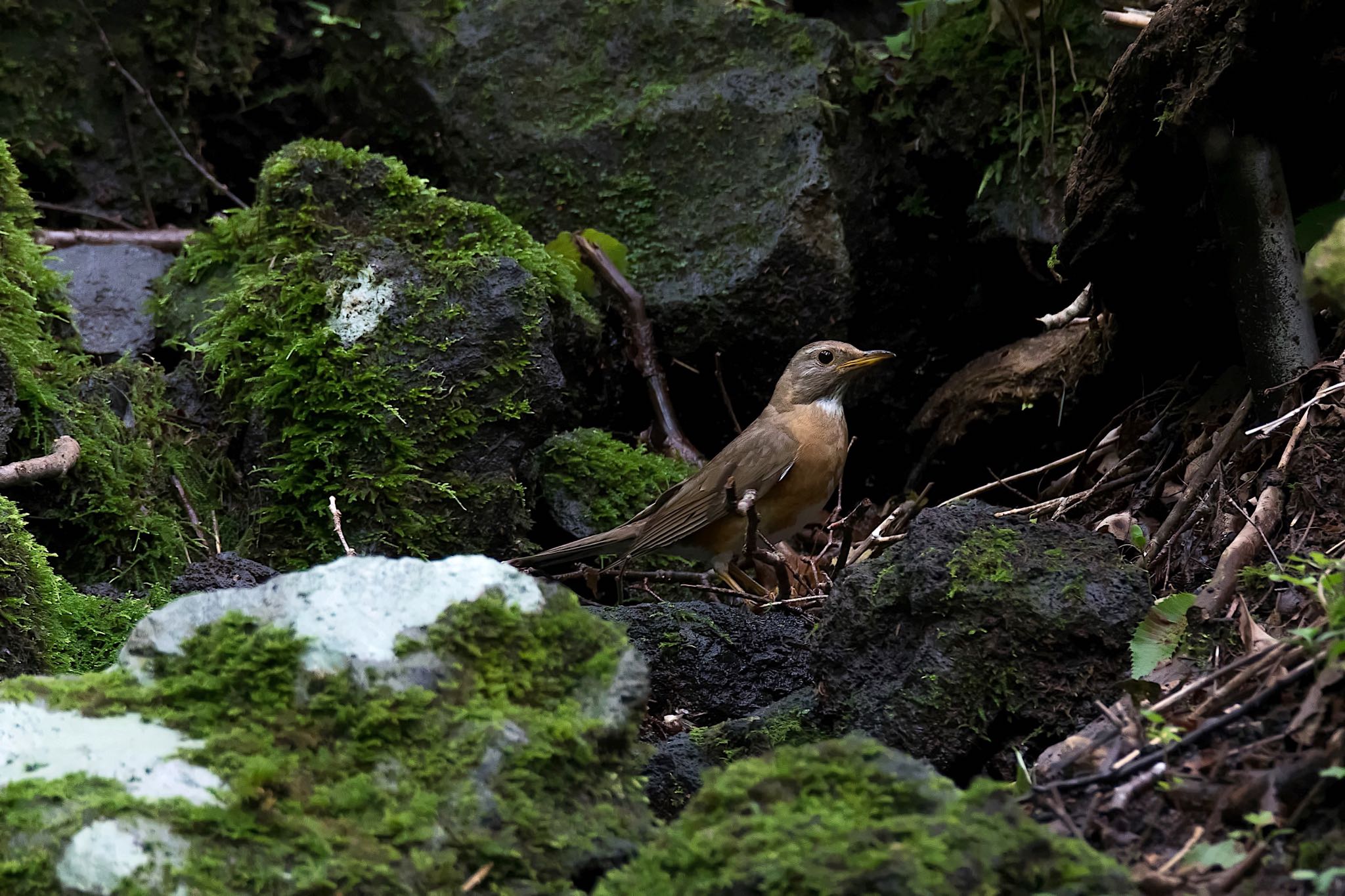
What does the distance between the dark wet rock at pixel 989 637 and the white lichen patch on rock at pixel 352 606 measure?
1.35m

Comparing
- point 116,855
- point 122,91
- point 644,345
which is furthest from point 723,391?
point 116,855

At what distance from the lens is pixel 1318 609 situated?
346 cm

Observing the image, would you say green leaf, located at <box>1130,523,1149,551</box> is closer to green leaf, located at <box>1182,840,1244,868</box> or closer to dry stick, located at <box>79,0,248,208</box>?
green leaf, located at <box>1182,840,1244,868</box>

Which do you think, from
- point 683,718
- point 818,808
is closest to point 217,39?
point 683,718

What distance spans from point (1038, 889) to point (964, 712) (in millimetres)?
1371

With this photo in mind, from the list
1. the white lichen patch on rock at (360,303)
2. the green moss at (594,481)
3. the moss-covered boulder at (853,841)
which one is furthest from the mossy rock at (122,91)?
the moss-covered boulder at (853,841)

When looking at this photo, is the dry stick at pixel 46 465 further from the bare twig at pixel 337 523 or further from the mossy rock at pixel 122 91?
the mossy rock at pixel 122 91

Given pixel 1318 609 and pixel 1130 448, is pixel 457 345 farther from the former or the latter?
pixel 1318 609

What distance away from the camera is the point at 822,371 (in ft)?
24.1

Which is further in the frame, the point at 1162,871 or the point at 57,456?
the point at 57,456

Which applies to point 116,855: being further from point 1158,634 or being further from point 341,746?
point 1158,634

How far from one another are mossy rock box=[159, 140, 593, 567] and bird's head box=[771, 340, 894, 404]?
1.45 m

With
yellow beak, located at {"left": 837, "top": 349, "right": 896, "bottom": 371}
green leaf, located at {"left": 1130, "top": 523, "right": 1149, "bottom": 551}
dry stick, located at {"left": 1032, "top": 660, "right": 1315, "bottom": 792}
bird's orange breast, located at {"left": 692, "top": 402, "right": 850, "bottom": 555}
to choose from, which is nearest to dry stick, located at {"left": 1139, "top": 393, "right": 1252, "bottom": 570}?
green leaf, located at {"left": 1130, "top": 523, "right": 1149, "bottom": 551}

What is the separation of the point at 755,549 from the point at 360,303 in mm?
2361
